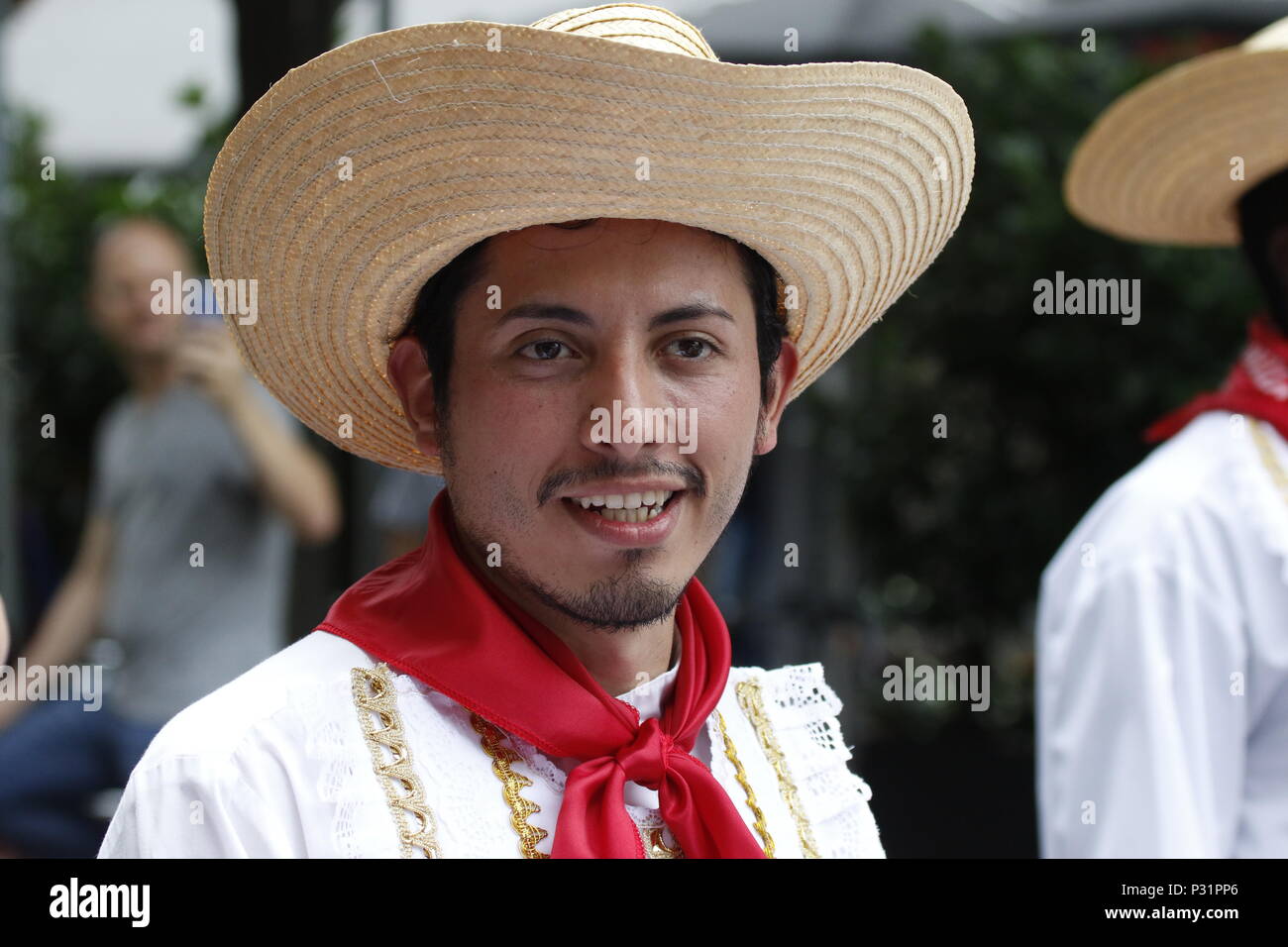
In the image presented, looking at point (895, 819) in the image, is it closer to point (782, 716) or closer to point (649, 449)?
point (782, 716)

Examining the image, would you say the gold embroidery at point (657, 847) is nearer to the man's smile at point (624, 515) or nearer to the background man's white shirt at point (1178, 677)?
the man's smile at point (624, 515)

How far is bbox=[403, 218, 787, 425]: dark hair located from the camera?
1.71 metres

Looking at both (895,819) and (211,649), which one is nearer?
(211,649)

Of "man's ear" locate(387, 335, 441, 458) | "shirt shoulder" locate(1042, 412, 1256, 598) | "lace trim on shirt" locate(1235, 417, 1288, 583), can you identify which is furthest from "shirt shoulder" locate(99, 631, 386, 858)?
"lace trim on shirt" locate(1235, 417, 1288, 583)

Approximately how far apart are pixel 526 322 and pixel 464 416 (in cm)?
14

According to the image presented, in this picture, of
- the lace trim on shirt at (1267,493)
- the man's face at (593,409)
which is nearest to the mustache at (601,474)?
the man's face at (593,409)

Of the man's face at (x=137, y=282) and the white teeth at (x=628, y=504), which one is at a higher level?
the man's face at (x=137, y=282)

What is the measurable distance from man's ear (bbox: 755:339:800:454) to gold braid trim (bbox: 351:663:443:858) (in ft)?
1.84

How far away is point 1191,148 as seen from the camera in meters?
3.01

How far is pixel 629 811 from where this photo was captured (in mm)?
1703

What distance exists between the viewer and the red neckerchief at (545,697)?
1603 millimetres

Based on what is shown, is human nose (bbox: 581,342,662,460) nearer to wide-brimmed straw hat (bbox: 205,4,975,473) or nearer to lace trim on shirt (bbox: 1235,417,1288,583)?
wide-brimmed straw hat (bbox: 205,4,975,473)

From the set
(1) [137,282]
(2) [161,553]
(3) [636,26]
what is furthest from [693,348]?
(1) [137,282]
